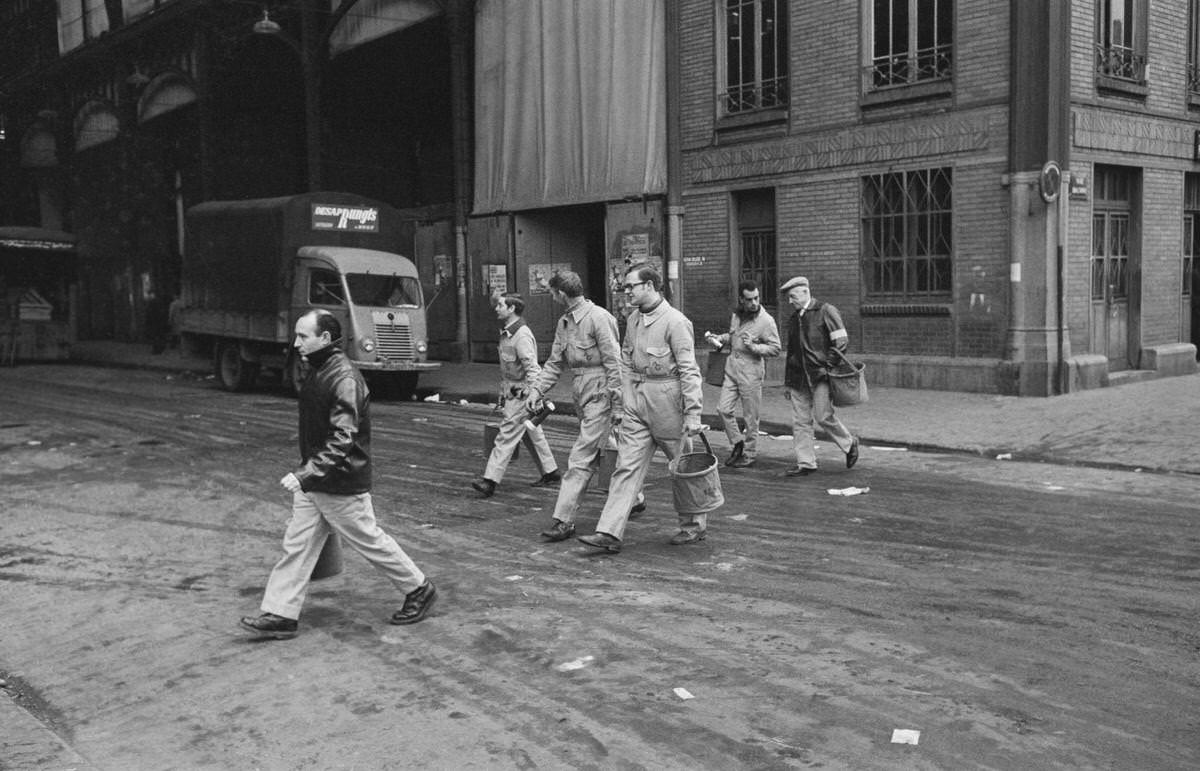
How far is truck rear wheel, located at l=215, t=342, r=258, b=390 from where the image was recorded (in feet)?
70.7

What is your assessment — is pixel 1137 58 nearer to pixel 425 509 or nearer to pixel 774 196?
pixel 774 196

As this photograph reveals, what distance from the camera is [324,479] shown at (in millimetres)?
6176

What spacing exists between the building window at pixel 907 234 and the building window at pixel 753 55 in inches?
98.8

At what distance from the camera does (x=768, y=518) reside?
9.15 m

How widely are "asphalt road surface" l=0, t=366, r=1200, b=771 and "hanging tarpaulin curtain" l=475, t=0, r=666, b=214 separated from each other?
11.6m

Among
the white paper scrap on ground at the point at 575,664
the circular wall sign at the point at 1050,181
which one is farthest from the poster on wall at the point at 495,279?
the white paper scrap on ground at the point at 575,664

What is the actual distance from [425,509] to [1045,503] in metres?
4.99

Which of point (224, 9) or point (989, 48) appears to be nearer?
point (989, 48)

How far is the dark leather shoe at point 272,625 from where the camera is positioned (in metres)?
6.30

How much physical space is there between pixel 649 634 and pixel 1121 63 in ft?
46.8

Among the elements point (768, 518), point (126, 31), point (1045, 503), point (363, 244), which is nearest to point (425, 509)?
point (768, 518)

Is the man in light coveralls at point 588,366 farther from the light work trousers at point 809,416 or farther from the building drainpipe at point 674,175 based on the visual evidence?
Result: the building drainpipe at point 674,175

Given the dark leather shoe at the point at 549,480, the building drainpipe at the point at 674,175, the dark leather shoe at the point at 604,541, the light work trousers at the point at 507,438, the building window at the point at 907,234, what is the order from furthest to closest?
1. the building drainpipe at the point at 674,175
2. the building window at the point at 907,234
3. the dark leather shoe at the point at 549,480
4. the light work trousers at the point at 507,438
5. the dark leather shoe at the point at 604,541

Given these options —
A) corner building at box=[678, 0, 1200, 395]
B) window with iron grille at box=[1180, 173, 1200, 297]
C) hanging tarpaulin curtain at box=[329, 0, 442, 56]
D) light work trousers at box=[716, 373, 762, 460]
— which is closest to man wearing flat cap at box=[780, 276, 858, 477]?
light work trousers at box=[716, 373, 762, 460]
